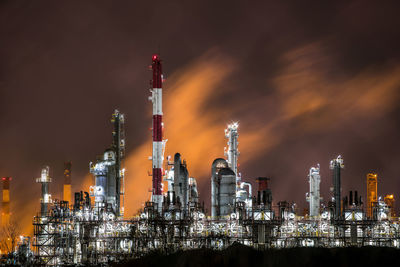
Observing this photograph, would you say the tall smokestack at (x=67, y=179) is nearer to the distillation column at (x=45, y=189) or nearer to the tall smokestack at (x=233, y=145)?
the distillation column at (x=45, y=189)

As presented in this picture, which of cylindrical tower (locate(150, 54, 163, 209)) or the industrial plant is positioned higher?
cylindrical tower (locate(150, 54, 163, 209))

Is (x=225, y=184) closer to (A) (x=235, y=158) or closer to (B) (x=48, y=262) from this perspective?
(A) (x=235, y=158)

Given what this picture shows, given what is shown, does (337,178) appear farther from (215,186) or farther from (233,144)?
(233,144)

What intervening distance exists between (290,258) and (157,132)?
114 feet

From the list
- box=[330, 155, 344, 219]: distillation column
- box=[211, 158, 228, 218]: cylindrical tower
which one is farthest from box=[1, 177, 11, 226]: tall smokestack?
box=[330, 155, 344, 219]: distillation column

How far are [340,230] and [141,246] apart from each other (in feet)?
58.1

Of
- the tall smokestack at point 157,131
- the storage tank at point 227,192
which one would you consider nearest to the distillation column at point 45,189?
the tall smokestack at point 157,131

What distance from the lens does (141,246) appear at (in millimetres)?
66312

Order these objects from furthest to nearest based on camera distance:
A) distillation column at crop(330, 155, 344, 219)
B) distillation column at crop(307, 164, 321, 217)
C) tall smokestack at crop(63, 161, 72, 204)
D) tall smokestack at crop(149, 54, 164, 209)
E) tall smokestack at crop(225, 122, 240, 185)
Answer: tall smokestack at crop(63, 161, 72, 204) < tall smokestack at crop(225, 122, 240, 185) < distillation column at crop(307, 164, 321, 217) < tall smokestack at crop(149, 54, 164, 209) < distillation column at crop(330, 155, 344, 219)

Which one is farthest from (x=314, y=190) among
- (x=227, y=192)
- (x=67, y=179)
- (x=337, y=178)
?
(x=67, y=179)

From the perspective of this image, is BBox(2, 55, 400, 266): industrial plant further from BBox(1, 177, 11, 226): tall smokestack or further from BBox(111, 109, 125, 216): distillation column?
BBox(1, 177, 11, 226): tall smokestack

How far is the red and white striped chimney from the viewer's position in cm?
7531

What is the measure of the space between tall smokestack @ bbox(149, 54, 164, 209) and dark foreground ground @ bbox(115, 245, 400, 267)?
27.5 metres

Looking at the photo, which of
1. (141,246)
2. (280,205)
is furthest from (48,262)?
(280,205)
